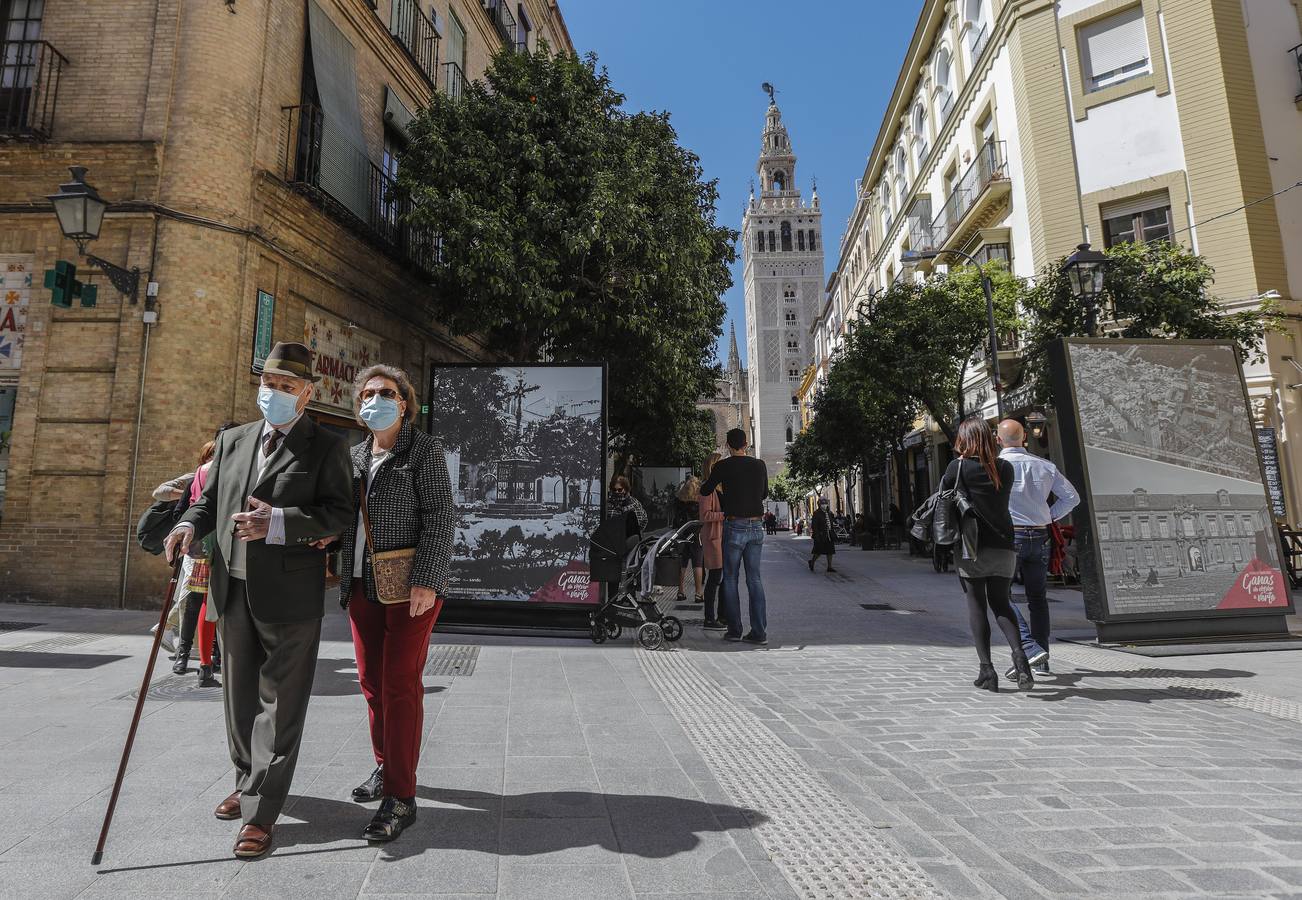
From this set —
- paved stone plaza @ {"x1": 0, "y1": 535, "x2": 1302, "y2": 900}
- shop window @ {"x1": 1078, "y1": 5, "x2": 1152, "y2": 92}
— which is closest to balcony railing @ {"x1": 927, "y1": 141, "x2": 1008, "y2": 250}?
shop window @ {"x1": 1078, "y1": 5, "x2": 1152, "y2": 92}

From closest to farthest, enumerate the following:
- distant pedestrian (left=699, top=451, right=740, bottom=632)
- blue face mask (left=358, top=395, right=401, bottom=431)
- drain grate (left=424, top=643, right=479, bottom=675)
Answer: blue face mask (left=358, top=395, right=401, bottom=431), drain grate (left=424, top=643, right=479, bottom=675), distant pedestrian (left=699, top=451, right=740, bottom=632)

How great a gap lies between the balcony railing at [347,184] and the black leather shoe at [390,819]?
33.7ft

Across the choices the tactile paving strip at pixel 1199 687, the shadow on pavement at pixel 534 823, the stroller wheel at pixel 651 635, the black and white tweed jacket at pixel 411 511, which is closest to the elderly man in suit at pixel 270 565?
the black and white tweed jacket at pixel 411 511

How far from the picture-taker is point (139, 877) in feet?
7.29

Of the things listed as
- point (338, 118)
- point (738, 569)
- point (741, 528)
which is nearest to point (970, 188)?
point (338, 118)

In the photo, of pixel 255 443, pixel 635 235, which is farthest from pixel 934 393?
pixel 255 443

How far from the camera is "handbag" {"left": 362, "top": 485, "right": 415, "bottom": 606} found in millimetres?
2680

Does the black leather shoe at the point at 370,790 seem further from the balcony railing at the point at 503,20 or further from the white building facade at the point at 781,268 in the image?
the white building facade at the point at 781,268

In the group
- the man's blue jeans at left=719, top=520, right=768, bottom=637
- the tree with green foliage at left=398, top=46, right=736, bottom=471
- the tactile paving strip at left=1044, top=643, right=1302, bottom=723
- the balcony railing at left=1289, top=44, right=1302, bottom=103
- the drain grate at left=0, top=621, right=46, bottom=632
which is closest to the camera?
the tactile paving strip at left=1044, top=643, right=1302, bottom=723

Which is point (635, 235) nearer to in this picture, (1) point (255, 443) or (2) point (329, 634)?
(2) point (329, 634)

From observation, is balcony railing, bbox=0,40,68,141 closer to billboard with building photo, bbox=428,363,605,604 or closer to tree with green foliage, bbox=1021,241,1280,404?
billboard with building photo, bbox=428,363,605,604

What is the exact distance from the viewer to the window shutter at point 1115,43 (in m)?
16.1

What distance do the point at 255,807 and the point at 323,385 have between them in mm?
9749

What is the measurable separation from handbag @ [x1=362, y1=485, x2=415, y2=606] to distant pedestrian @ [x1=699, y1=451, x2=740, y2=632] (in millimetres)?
5393
